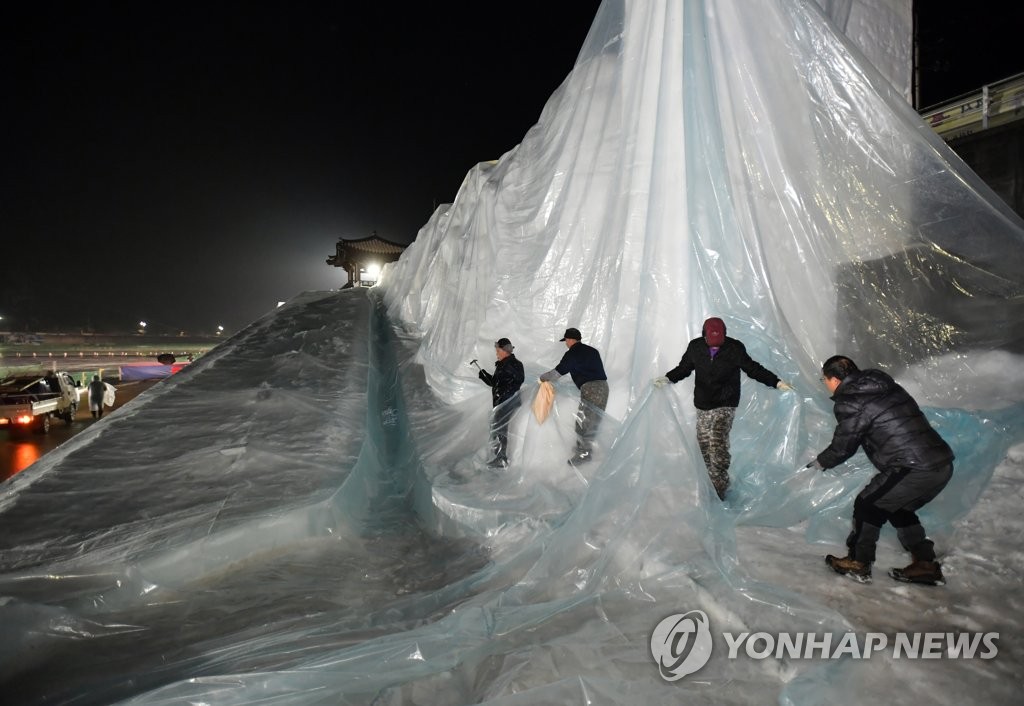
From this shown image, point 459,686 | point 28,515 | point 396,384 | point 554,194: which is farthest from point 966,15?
point 28,515

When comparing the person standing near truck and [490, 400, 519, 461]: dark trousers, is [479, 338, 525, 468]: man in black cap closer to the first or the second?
[490, 400, 519, 461]: dark trousers

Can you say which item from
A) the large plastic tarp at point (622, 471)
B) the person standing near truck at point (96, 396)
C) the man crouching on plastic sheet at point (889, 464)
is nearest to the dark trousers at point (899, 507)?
the man crouching on plastic sheet at point (889, 464)

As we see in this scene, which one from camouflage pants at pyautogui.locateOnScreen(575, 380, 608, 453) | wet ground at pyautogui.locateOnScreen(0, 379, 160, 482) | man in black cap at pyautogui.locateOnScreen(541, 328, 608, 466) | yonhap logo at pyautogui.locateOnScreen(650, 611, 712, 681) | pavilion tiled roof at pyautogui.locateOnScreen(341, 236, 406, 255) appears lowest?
A: wet ground at pyautogui.locateOnScreen(0, 379, 160, 482)

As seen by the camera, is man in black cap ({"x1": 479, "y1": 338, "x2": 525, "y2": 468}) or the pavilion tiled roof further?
the pavilion tiled roof

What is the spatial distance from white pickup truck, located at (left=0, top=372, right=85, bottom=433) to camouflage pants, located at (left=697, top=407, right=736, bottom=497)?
46.2ft

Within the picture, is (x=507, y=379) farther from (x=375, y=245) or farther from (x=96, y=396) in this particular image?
(x=375, y=245)

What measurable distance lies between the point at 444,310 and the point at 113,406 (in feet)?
44.4

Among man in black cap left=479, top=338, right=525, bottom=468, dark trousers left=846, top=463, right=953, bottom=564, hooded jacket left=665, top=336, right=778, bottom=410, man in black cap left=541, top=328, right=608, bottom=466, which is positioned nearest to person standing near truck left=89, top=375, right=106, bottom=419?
man in black cap left=479, top=338, right=525, bottom=468

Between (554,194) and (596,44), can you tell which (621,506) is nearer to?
(554,194)

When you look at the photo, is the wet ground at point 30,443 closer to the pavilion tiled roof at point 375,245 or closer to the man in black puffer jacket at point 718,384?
the man in black puffer jacket at point 718,384

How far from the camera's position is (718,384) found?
11.8ft

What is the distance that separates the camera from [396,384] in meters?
8.47

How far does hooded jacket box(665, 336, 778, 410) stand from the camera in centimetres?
357

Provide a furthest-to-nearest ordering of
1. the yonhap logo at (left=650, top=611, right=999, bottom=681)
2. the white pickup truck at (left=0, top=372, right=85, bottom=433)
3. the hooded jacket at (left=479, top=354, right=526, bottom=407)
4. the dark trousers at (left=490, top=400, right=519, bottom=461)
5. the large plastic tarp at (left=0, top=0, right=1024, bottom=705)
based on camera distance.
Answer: the white pickup truck at (left=0, top=372, right=85, bottom=433) < the hooded jacket at (left=479, top=354, right=526, bottom=407) < the dark trousers at (left=490, top=400, right=519, bottom=461) < the large plastic tarp at (left=0, top=0, right=1024, bottom=705) < the yonhap logo at (left=650, top=611, right=999, bottom=681)
